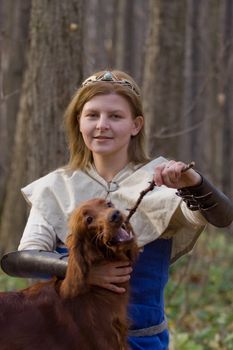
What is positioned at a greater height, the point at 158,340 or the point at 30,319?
the point at 30,319

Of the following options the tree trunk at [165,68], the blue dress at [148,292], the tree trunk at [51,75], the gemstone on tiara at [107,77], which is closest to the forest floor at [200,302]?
the tree trunk at [165,68]

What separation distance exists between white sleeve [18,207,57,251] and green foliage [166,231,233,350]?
244cm

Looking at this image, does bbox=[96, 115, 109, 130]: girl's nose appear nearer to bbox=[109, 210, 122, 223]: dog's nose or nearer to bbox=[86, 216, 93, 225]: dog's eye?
bbox=[86, 216, 93, 225]: dog's eye

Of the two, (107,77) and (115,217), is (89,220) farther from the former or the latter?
(107,77)

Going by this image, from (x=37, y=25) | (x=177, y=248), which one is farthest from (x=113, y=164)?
(x=37, y=25)

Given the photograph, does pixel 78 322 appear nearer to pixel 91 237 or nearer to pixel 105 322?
pixel 105 322

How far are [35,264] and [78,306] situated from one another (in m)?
0.39

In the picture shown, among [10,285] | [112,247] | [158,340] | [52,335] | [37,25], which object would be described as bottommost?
[10,285]

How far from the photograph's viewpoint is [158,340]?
4133 millimetres

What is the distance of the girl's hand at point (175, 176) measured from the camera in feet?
11.6

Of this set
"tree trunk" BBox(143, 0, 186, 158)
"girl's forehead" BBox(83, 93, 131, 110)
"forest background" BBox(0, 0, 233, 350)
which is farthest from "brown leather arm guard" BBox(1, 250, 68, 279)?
"tree trunk" BBox(143, 0, 186, 158)

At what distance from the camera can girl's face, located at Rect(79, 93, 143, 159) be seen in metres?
4.10

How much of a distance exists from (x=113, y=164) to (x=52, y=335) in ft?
3.42

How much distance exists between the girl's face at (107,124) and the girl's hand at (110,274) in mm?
763
